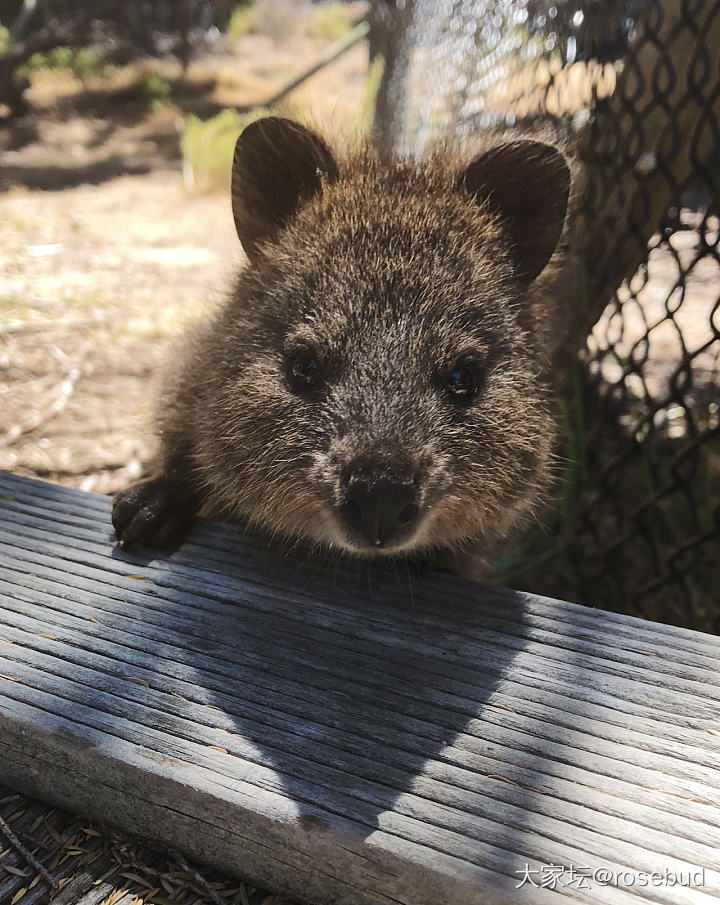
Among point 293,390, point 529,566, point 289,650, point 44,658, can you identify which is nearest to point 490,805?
point 289,650

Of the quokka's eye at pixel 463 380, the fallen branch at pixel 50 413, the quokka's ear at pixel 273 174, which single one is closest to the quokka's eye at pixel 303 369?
the quokka's eye at pixel 463 380

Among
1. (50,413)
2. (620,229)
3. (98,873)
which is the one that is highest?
(620,229)

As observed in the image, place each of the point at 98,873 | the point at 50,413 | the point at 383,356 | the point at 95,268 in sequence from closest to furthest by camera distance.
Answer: the point at 98,873 → the point at 383,356 → the point at 50,413 → the point at 95,268

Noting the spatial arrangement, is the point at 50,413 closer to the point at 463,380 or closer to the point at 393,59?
the point at 463,380

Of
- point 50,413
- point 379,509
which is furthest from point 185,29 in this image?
point 379,509

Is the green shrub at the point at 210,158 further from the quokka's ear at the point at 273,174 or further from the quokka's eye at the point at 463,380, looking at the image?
the quokka's eye at the point at 463,380
